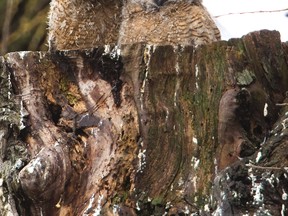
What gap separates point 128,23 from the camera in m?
3.60

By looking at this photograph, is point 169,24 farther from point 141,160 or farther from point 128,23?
point 141,160

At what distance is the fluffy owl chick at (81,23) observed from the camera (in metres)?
3.48

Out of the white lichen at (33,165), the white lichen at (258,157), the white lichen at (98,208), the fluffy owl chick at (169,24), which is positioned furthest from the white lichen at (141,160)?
the fluffy owl chick at (169,24)

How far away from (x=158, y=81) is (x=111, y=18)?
0.97 metres

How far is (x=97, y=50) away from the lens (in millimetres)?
2777

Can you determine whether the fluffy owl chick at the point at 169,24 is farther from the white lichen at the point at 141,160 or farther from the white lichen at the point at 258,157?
the white lichen at the point at 258,157

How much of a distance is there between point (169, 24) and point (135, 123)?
956mm

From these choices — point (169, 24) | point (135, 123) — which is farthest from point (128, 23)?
point (135, 123)

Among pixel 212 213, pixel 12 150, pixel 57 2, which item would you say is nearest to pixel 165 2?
pixel 57 2

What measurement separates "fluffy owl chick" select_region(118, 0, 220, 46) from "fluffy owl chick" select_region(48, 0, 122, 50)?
0.24ft

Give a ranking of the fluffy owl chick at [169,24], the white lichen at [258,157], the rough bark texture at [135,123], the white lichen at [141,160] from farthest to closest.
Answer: the fluffy owl chick at [169,24] < the white lichen at [141,160] < the rough bark texture at [135,123] < the white lichen at [258,157]

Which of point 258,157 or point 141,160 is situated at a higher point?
point 258,157

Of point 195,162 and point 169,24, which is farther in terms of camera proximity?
point 169,24

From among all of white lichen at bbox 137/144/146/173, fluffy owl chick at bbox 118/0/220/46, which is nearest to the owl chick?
fluffy owl chick at bbox 118/0/220/46
